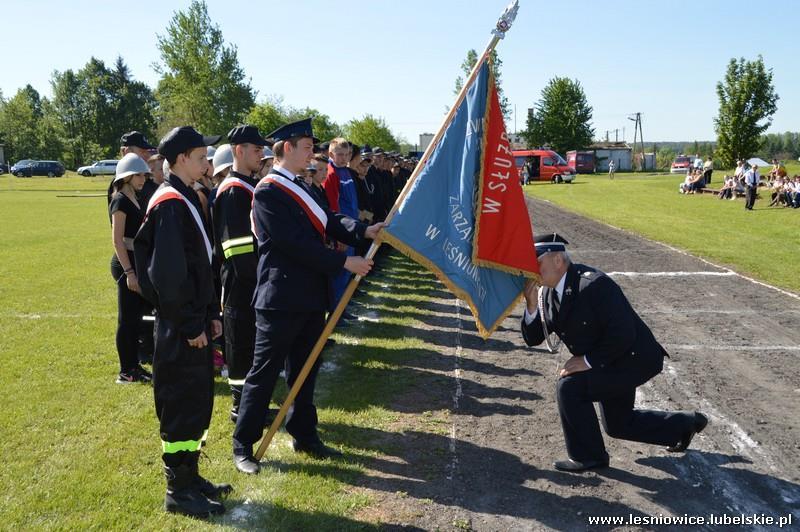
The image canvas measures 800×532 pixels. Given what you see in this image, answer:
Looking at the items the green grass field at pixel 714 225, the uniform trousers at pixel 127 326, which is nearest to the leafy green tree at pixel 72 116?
the green grass field at pixel 714 225

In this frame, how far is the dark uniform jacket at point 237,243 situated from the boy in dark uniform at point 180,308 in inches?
40.7

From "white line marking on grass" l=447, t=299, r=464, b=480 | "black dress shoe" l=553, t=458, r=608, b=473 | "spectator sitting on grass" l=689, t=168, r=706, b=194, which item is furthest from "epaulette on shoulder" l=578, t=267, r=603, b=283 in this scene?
"spectator sitting on grass" l=689, t=168, r=706, b=194

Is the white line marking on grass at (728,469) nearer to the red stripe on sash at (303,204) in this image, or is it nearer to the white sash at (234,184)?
the red stripe on sash at (303,204)

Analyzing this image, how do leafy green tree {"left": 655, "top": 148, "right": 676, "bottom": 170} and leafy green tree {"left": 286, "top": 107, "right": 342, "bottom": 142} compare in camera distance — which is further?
leafy green tree {"left": 655, "top": 148, "right": 676, "bottom": 170}

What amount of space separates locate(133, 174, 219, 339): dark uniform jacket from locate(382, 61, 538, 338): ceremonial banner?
1.38 m

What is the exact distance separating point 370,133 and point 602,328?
Answer: 7045 cm

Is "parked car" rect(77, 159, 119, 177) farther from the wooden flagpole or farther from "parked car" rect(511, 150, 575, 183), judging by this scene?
the wooden flagpole

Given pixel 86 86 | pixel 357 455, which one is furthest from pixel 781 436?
pixel 86 86

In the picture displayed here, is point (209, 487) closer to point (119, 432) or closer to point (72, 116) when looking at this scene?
point (119, 432)

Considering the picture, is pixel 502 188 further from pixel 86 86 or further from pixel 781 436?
pixel 86 86

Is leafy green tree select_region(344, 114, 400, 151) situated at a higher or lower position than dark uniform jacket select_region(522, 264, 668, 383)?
higher

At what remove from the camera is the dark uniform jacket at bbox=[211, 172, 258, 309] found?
5.12 meters

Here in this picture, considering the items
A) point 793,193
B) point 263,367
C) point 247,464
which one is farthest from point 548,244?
point 793,193

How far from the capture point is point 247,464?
454 centimetres
